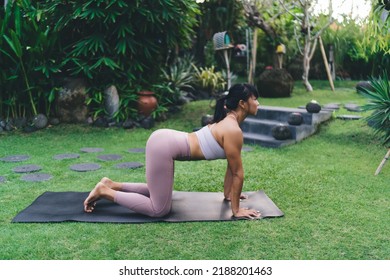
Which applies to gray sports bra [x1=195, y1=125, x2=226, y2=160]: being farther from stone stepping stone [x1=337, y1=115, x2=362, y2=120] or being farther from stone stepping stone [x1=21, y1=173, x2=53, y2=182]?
stone stepping stone [x1=337, y1=115, x2=362, y2=120]

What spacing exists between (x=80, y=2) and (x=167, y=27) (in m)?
1.61

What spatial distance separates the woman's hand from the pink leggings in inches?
22.4

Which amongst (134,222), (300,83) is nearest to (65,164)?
(134,222)

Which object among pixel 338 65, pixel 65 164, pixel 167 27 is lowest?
pixel 65 164

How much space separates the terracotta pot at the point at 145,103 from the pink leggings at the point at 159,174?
466 cm

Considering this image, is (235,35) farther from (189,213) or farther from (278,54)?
(189,213)

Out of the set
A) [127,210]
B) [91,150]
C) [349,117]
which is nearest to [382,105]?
[349,117]

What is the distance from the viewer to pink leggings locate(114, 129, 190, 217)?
11.7 ft

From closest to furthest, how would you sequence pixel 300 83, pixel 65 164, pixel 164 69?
pixel 65 164 < pixel 164 69 < pixel 300 83

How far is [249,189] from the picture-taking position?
462cm

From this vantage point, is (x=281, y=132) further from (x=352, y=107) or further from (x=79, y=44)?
(x=79, y=44)

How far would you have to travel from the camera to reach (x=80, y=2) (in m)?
7.65

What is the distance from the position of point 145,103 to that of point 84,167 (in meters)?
3.05

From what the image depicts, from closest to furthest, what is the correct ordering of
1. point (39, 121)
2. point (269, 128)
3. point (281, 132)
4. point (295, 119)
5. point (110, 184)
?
point (110, 184) < point (281, 132) < point (295, 119) < point (269, 128) < point (39, 121)
